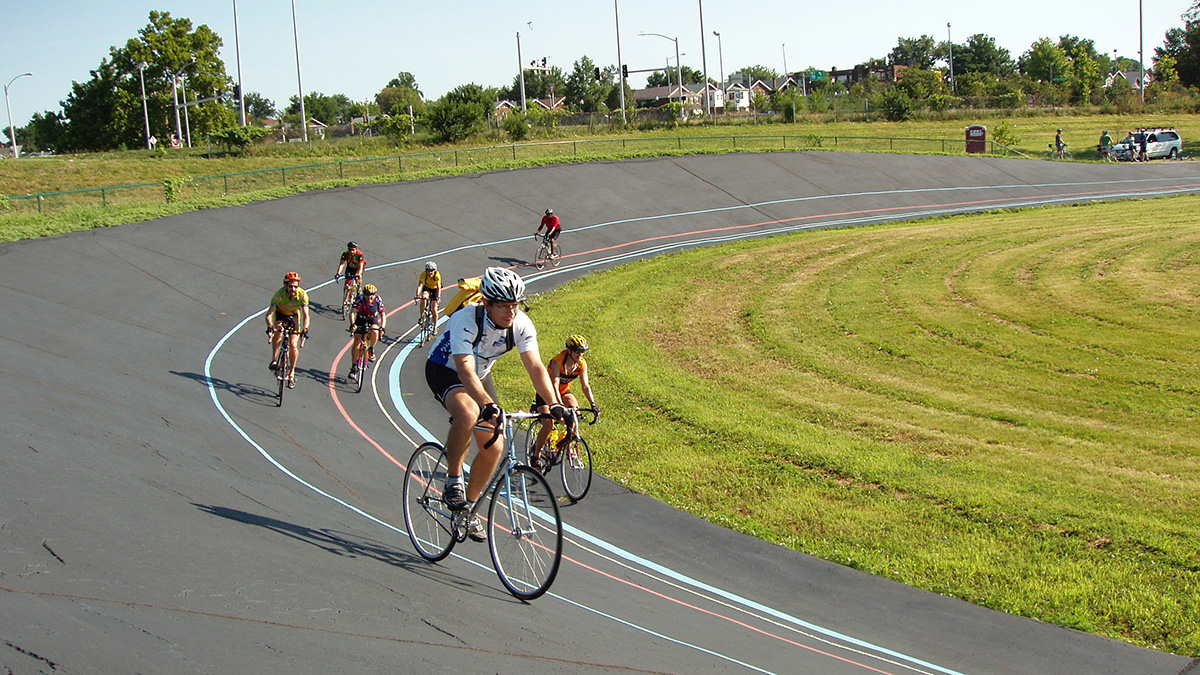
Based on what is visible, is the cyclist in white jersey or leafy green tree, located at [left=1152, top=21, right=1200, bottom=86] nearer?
the cyclist in white jersey

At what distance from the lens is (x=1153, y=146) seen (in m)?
56.5

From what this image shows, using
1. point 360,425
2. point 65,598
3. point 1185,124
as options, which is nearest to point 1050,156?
point 1185,124

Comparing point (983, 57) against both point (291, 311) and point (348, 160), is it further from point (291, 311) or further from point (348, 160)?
point (291, 311)

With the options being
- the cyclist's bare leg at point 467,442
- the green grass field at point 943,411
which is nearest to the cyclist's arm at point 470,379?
the cyclist's bare leg at point 467,442

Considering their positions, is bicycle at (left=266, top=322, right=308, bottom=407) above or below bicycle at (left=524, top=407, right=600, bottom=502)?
above

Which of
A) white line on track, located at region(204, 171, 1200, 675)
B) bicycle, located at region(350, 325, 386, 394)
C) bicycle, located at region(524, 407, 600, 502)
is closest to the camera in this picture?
white line on track, located at region(204, 171, 1200, 675)

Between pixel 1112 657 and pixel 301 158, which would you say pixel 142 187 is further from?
pixel 1112 657

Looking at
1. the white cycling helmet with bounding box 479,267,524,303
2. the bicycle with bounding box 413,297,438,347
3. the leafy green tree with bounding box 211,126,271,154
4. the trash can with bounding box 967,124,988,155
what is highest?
the leafy green tree with bounding box 211,126,271,154

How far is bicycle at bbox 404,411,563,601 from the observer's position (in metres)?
6.26

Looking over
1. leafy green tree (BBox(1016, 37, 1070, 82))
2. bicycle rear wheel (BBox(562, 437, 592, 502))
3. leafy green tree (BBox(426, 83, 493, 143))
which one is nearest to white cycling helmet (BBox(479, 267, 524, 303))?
bicycle rear wheel (BBox(562, 437, 592, 502))

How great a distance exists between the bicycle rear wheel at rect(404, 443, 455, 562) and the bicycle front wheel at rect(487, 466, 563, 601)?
69 centimetres

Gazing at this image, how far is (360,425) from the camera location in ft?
46.0

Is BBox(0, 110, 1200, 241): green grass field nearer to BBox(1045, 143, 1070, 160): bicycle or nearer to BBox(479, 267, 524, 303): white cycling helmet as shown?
BBox(1045, 143, 1070, 160): bicycle

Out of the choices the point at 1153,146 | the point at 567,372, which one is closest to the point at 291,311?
the point at 567,372
